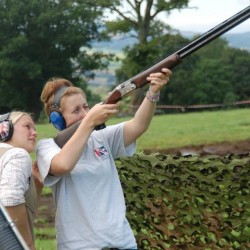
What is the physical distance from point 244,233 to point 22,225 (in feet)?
6.72

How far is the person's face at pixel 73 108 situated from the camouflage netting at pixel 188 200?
135 cm

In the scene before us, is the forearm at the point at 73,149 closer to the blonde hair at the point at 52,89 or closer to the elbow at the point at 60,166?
the elbow at the point at 60,166

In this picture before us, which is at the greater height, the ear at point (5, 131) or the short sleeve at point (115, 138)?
the ear at point (5, 131)

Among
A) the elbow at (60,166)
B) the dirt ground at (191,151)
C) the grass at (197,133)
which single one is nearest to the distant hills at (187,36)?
the elbow at (60,166)

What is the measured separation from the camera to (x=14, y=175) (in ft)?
10.3

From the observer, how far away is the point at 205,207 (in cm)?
485

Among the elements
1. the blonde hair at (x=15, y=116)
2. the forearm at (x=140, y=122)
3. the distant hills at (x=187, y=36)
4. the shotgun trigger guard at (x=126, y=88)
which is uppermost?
the distant hills at (x=187, y=36)

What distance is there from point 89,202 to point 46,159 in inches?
11.2

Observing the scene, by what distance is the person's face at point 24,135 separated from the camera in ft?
10.9

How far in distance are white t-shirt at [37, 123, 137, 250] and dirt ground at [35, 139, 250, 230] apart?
5.59 metres

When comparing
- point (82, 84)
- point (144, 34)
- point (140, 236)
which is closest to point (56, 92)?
point (140, 236)

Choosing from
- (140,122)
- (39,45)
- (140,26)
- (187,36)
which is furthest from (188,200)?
(39,45)

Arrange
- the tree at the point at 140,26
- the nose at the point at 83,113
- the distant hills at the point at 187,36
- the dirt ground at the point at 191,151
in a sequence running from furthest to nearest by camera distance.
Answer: the tree at the point at 140,26 < the dirt ground at the point at 191,151 < the distant hills at the point at 187,36 < the nose at the point at 83,113

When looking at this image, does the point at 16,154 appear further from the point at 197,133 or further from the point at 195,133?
the point at 195,133
